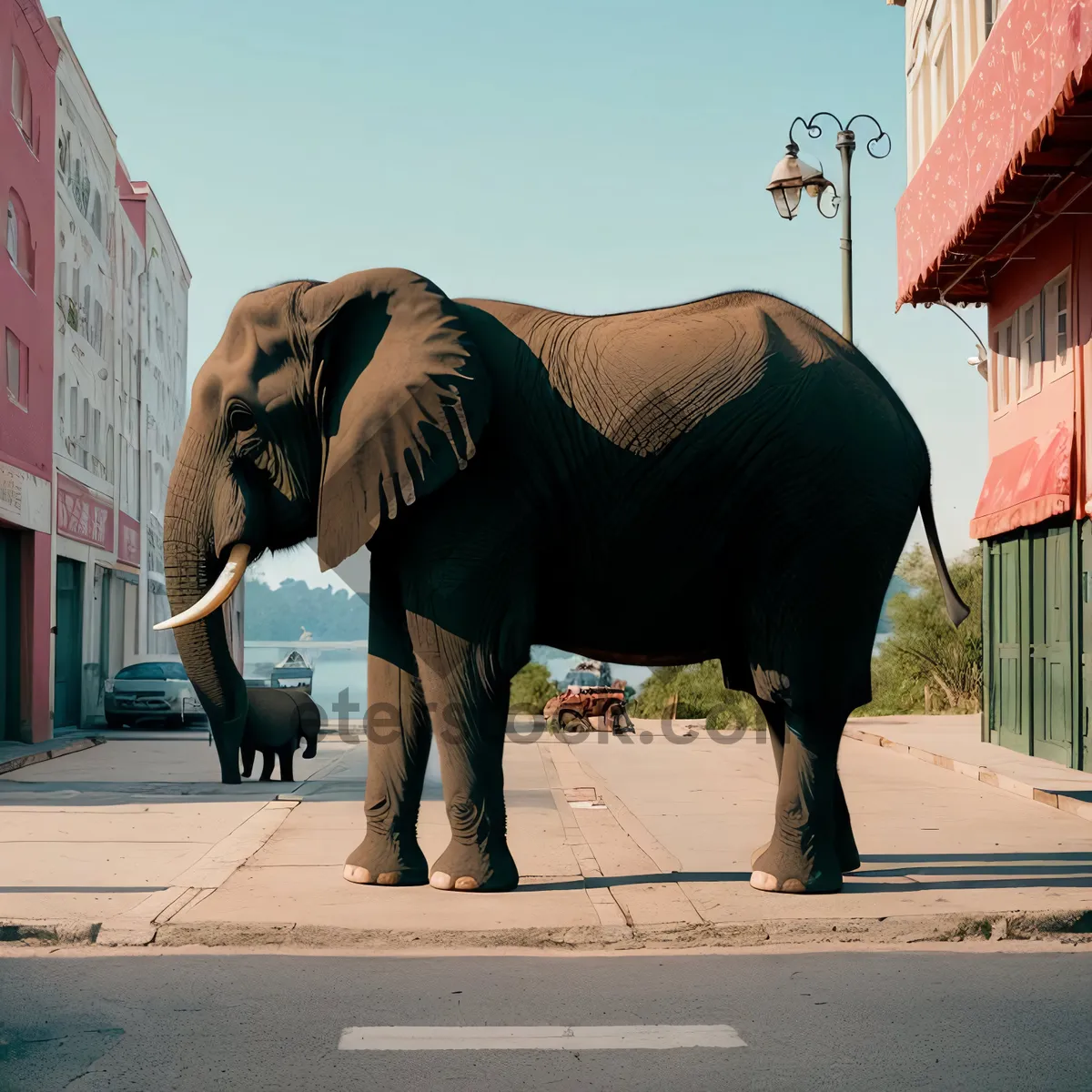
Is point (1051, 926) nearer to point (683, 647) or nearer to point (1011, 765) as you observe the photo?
point (683, 647)

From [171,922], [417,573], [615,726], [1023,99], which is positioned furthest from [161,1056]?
[615,726]

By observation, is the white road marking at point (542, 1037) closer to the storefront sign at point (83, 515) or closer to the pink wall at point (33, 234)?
the pink wall at point (33, 234)

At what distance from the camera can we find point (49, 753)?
1911cm

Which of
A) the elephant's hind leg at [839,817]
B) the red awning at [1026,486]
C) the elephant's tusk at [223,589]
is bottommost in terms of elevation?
the elephant's hind leg at [839,817]

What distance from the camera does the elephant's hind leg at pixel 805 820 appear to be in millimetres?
7281

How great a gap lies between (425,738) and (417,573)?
98 centimetres

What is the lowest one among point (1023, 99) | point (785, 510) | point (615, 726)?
point (615, 726)

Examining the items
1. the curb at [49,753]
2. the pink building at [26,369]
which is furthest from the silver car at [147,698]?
the pink building at [26,369]

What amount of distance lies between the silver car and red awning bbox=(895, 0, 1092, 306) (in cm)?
1486

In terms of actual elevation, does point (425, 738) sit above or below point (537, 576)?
below

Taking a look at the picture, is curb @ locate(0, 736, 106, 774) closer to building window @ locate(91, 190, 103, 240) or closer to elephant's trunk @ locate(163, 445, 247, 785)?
elephant's trunk @ locate(163, 445, 247, 785)

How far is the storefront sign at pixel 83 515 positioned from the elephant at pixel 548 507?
17185 millimetres

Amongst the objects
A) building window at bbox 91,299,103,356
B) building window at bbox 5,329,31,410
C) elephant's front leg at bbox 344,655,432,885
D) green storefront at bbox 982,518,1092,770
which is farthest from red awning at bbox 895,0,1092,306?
building window at bbox 91,299,103,356

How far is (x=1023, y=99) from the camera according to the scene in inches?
487
